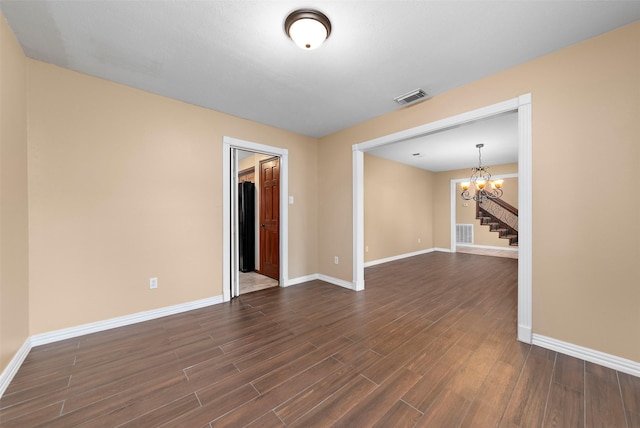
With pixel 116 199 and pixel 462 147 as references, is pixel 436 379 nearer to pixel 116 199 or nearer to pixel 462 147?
pixel 116 199

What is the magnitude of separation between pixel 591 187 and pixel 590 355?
1.35m

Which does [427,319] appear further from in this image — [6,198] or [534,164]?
[6,198]

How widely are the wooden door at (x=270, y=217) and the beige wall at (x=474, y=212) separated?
236 inches

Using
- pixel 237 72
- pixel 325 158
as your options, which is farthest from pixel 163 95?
pixel 325 158

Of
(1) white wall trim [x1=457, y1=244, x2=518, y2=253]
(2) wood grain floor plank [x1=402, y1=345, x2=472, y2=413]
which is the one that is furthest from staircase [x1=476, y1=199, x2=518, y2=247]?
(2) wood grain floor plank [x1=402, y1=345, x2=472, y2=413]

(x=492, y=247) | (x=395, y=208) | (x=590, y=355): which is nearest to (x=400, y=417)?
(x=590, y=355)

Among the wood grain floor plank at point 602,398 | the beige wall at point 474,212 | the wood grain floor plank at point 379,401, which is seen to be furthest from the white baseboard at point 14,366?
the beige wall at point 474,212

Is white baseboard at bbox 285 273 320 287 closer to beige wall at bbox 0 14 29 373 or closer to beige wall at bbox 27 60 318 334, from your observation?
beige wall at bbox 27 60 318 334

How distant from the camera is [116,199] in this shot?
255cm

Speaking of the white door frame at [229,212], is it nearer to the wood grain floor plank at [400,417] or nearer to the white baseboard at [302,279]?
the white baseboard at [302,279]

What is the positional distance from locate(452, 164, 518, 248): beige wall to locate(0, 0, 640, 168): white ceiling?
596 cm

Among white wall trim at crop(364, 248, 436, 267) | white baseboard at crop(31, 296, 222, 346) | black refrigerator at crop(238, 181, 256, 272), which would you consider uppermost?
black refrigerator at crop(238, 181, 256, 272)

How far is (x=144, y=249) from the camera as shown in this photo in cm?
271

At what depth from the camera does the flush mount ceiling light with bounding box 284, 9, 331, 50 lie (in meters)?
1.68
